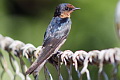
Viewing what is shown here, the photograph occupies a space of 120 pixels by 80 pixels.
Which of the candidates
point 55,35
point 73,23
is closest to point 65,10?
point 55,35

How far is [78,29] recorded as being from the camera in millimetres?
3812

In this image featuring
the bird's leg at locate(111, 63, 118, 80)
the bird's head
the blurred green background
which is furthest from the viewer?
the blurred green background

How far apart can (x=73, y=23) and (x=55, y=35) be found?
5.42ft

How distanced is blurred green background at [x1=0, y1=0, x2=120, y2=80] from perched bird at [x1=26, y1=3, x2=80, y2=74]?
0.95 meters

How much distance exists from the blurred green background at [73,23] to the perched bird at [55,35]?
0.95m

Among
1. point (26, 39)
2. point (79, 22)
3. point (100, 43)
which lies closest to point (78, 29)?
point (79, 22)

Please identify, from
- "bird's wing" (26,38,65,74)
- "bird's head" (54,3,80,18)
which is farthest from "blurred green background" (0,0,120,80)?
"bird's wing" (26,38,65,74)

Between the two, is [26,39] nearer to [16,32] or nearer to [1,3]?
[16,32]

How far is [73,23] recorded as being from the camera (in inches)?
153

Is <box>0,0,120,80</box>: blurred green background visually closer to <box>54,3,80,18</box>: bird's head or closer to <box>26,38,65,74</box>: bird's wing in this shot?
<box>54,3,80,18</box>: bird's head

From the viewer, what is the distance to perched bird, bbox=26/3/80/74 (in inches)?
67.0

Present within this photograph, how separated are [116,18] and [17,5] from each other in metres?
3.93

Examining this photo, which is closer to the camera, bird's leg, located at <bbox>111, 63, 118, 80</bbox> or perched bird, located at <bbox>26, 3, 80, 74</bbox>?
bird's leg, located at <bbox>111, 63, 118, 80</bbox>

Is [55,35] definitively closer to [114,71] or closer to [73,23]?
[114,71]
